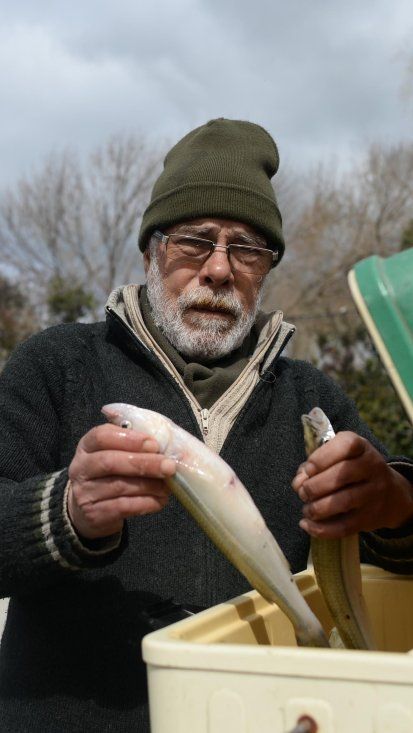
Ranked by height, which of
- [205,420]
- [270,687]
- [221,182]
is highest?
[221,182]

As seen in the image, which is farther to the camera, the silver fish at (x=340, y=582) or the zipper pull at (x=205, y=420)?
the zipper pull at (x=205, y=420)

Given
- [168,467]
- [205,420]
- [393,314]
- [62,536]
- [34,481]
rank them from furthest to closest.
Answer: [205,420] → [34,481] → [62,536] → [168,467] → [393,314]

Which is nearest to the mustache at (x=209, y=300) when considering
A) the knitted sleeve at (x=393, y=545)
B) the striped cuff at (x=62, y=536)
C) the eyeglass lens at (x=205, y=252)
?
the eyeglass lens at (x=205, y=252)

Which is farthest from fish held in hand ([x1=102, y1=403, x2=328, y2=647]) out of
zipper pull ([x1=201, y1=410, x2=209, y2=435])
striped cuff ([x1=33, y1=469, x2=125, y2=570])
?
zipper pull ([x1=201, y1=410, x2=209, y2=435])

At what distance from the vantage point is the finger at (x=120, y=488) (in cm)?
166

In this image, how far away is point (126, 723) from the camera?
2086mm

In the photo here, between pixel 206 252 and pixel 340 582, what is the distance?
1.28 meters

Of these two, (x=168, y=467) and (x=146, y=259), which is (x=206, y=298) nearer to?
(x=146, y=259)

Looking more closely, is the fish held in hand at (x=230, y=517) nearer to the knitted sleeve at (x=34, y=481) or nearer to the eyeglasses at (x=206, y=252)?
the knitted sleeve at (x=34, y=481)

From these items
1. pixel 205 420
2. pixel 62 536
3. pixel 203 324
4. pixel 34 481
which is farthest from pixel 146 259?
pixel 62 536

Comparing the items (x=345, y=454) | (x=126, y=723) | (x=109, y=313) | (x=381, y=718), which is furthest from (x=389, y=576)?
(x=109, y=313)

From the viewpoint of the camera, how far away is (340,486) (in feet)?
5.71

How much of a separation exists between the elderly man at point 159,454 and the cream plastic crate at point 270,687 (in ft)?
1.26

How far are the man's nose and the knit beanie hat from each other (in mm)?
126
